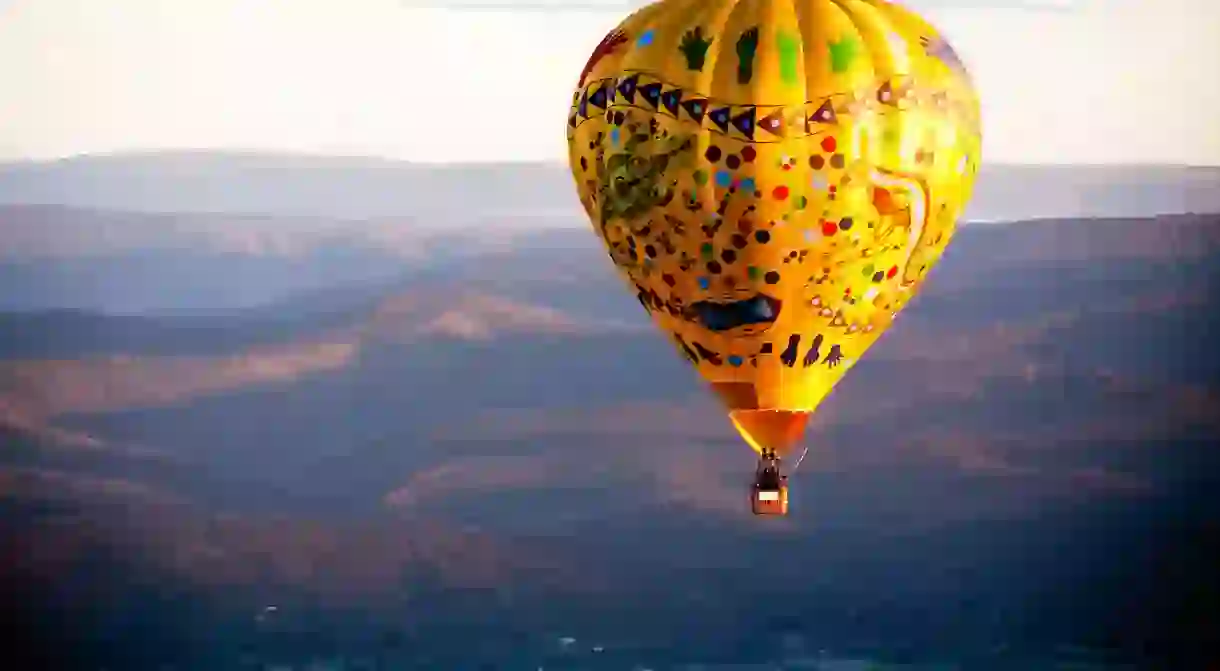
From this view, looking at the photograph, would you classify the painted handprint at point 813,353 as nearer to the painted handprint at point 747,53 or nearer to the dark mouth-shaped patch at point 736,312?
the dark mouth-shaped patch at point 736,312

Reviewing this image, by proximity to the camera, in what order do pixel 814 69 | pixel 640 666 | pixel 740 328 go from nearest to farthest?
pixel 814 69
pixel 740 328
pixel 640 666

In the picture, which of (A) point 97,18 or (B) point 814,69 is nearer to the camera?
(B) point 814,69

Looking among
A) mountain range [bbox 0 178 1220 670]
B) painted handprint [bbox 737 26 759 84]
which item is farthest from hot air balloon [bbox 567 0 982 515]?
mountain range [bbox 0 178 1220 670]

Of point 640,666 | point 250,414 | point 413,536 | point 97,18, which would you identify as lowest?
point 640,666

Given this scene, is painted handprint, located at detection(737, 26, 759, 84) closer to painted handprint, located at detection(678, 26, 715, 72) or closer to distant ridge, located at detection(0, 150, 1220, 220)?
painted handprint, located at detection(678, 26, 715, 72)

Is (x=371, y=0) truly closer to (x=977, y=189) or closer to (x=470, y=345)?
(x=470, y=345)

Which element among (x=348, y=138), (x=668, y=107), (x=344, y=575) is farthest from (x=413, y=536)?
(x=668, y=107)
